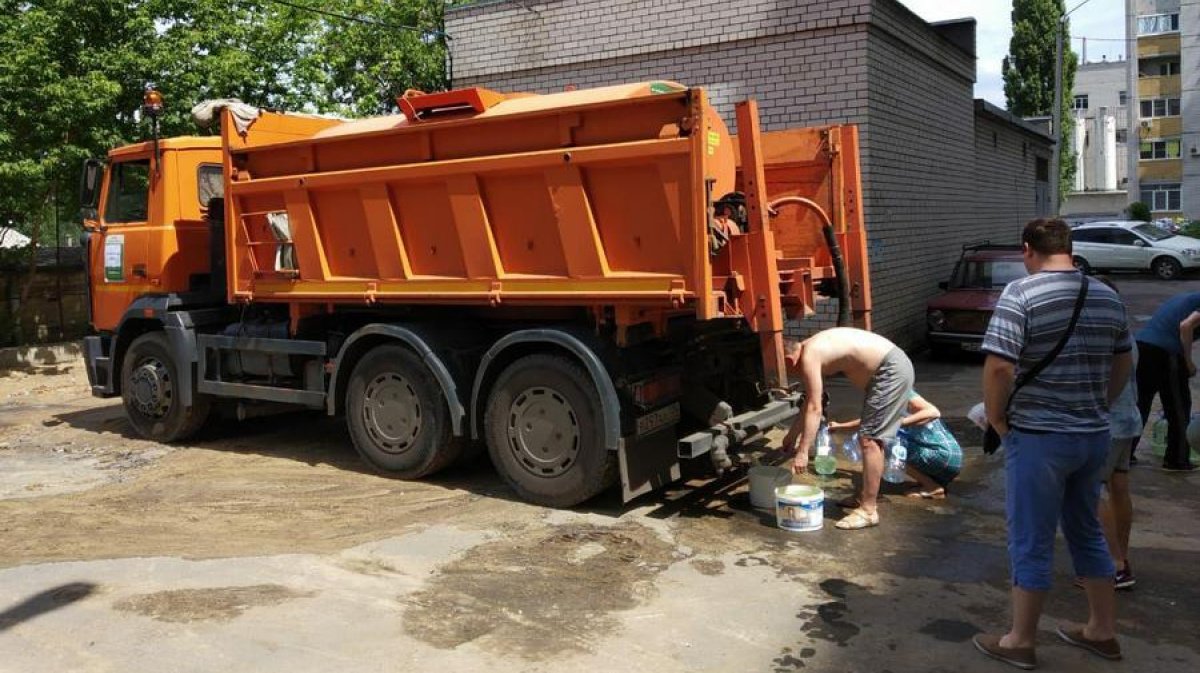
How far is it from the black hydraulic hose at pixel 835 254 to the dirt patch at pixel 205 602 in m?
3.82

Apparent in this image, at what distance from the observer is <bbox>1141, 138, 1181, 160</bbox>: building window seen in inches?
2052

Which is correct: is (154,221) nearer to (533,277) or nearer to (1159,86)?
(533,277)

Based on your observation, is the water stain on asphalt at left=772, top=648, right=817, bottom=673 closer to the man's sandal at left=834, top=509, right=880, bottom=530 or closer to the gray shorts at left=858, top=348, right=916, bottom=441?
the man's sandal at left=834, top=509, right=880, bottom=530

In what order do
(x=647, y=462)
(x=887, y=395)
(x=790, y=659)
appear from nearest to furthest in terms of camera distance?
1. (x=790, y=659)
2. (x=887, y=395)
3. (x=647, y=462)

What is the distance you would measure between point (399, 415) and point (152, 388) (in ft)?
10.1

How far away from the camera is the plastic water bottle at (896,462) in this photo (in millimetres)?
6562

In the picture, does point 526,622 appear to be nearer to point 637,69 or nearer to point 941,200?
point 637,69

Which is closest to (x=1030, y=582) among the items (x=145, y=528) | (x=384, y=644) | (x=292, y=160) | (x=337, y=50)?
(x=384, y=644)

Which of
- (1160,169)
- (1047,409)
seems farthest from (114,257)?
(1160,169)

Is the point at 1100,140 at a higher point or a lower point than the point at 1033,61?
lower

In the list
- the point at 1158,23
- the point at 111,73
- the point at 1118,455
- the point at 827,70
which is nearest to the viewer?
the point at 1118,455

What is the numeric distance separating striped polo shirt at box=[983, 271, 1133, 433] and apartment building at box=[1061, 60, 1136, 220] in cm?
6212

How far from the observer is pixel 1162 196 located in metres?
51.8

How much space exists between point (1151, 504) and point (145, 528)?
668cm
